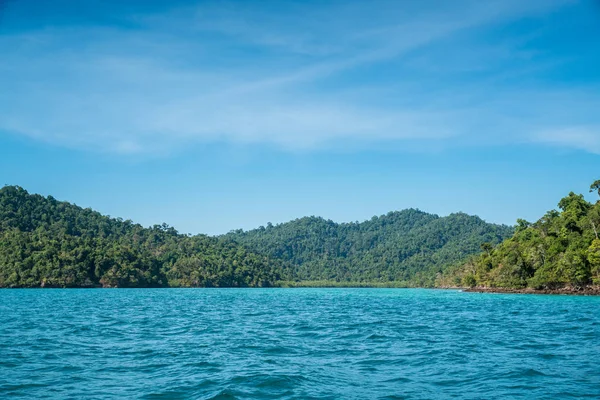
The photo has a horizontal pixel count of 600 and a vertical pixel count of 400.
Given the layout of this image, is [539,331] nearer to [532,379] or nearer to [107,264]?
[532,379]

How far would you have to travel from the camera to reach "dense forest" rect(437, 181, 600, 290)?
3297 inches

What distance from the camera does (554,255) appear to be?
92.6m

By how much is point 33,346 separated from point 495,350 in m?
20.4

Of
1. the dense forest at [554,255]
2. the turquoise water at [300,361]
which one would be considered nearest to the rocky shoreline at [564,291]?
the dense forest at [554,255]

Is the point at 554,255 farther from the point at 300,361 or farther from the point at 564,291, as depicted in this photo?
the point at 300,361

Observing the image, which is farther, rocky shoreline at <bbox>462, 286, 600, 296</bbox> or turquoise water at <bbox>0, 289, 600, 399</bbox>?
rocky shoreline at <bbox>462, 286, 600, 296</bbox>

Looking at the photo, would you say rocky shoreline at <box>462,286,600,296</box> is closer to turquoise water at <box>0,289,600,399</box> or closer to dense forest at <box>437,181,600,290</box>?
dense forest at <box>437,181,600,290</box>

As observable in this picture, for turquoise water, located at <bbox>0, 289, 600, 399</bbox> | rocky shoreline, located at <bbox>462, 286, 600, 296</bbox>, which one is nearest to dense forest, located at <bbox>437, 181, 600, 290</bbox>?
rocky shoreline, located at <bbox>462, 286, 600, 296</bbox>

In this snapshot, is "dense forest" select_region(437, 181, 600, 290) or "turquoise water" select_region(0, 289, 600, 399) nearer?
"turquoise water" select_region(0, 289, 600, 399)

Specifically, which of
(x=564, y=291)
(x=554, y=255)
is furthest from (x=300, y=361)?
(x=554, y=255)

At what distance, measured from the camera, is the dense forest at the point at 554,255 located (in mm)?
83750

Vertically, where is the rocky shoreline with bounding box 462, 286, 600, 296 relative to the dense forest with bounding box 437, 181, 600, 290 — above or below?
below

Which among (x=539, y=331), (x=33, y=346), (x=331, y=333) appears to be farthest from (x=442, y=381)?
(x=33, y=346)

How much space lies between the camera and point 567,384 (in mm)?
16156
